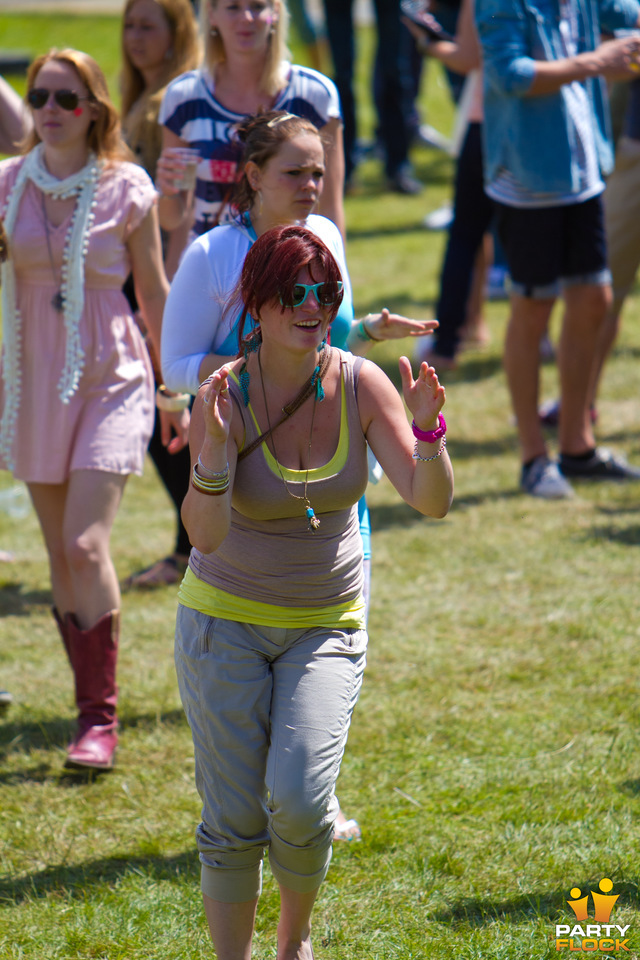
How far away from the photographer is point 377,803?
3434 mm

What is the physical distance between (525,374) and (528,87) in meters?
1.36

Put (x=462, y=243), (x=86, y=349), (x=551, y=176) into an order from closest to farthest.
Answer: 1. (x=86, y=349)
2. (x=551, y=176)
3. (x=462, y=243)

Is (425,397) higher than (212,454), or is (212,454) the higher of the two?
(425,397)

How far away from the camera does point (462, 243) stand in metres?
7.27

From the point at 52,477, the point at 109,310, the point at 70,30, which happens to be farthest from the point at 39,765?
the point at 70,30

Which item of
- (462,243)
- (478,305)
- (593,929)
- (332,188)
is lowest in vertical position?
(478,305)

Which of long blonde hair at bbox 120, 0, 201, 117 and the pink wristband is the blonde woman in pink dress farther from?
the pink wristband

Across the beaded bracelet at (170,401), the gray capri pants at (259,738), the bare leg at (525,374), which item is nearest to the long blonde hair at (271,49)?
the beaded bracelet at (170,401)

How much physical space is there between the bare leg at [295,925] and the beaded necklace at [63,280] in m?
1.77

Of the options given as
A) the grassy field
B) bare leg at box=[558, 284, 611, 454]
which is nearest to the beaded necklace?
the grassy field

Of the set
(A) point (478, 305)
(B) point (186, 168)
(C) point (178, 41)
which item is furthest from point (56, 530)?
(A) point (478, 305)

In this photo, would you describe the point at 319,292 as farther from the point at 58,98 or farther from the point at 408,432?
the point at 58,98

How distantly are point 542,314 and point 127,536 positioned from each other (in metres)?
2.30

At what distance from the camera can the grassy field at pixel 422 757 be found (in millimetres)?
2902
